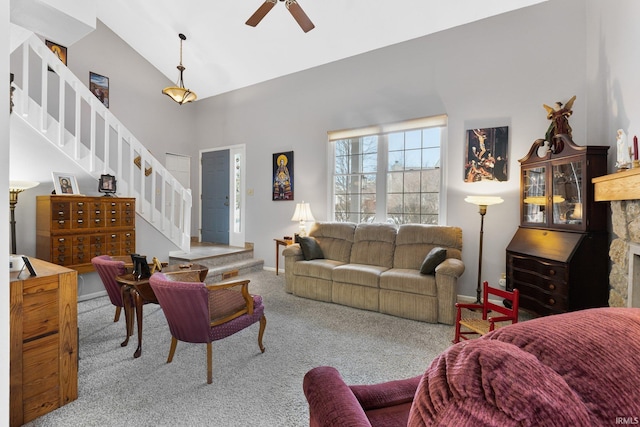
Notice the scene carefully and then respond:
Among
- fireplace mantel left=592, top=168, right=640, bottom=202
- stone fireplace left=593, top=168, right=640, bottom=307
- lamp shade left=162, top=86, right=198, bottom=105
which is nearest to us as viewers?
fireplace mantel left=592, top=168, right=640, bottom=202

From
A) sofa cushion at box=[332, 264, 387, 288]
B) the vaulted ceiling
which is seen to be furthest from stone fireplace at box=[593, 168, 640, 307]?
the vaulted ceiling

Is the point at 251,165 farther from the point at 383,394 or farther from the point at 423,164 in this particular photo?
the point at 383,394

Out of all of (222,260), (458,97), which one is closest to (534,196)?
(458,97)

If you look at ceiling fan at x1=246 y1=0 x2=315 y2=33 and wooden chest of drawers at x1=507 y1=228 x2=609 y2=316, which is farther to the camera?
ceiling fan at x1=246 y1=0 x2=315 y2=33

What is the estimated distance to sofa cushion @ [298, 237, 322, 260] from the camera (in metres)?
4.10

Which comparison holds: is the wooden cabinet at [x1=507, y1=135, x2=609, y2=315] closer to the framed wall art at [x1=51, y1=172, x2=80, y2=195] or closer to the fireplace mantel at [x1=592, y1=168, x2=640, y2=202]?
the fireplace mantel at [x1=592, y1=168, x2=640, y2=202]

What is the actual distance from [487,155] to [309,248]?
102 inches

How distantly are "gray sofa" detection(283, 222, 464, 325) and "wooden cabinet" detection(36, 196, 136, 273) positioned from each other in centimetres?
230

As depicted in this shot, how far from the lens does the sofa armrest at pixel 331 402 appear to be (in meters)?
0.86

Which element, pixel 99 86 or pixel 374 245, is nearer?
pixel 374 245

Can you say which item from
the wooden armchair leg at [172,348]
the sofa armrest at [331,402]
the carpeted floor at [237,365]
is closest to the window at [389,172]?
the carpeted floor at [237,365]

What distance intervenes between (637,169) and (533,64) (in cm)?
215

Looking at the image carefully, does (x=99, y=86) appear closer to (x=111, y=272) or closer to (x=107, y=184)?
(x=107, y=184)

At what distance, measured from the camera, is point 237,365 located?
7.40 feet
